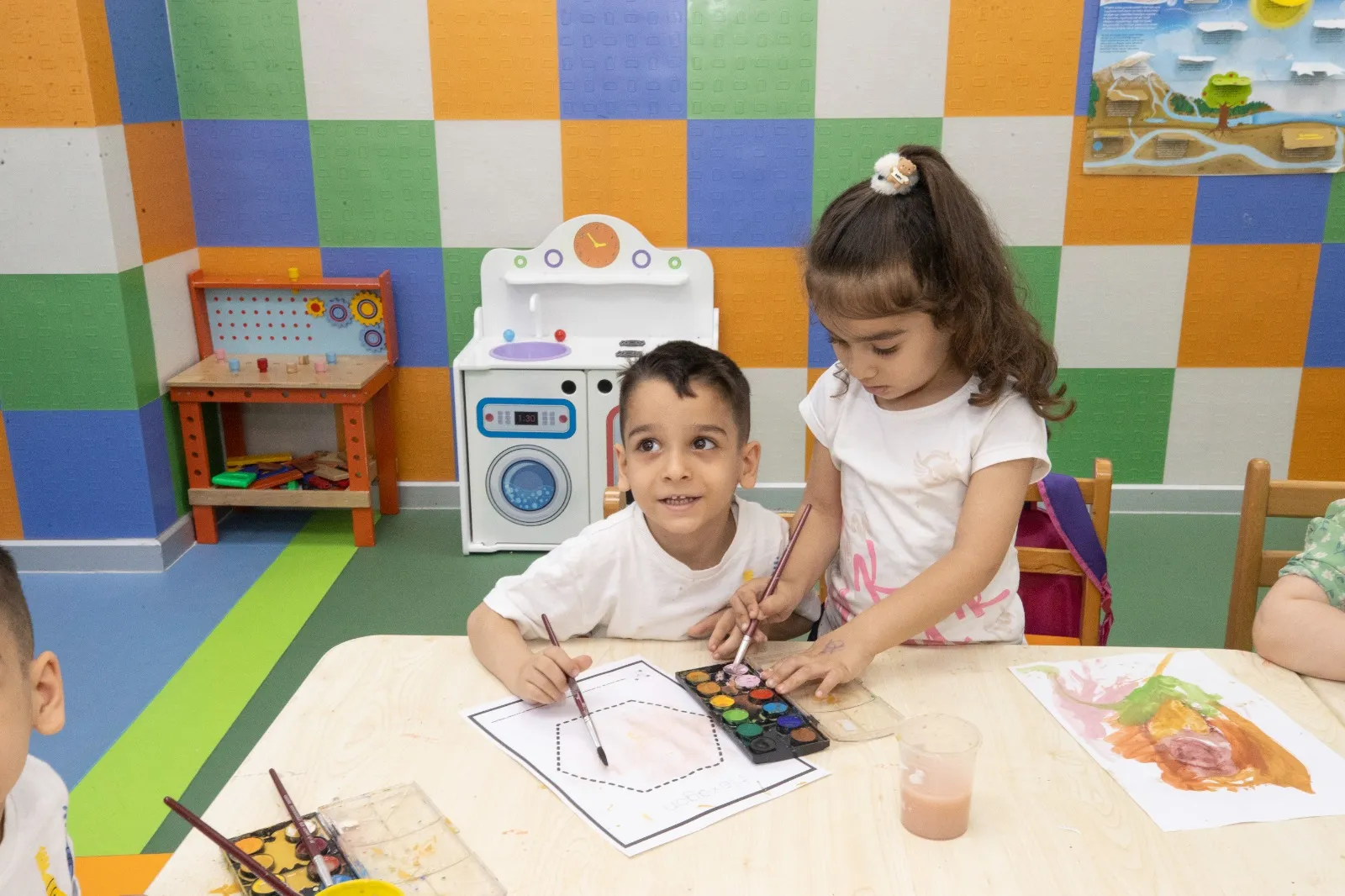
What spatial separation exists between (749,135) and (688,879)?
2584 millimetres

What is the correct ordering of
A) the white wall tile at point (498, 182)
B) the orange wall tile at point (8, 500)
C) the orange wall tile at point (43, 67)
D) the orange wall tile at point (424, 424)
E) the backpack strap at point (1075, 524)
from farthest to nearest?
the orange wall tile at point (424, 424) → the white wall tile at point (498, 182) → the orange wall tile at point (8, 500) → the orange wall tile at point (43, 67) → the backpack strap at point (1075, 524)

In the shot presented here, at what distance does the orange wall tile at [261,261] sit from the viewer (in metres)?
3.22

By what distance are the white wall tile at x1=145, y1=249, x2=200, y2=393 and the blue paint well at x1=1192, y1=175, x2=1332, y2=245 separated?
297 centimetres

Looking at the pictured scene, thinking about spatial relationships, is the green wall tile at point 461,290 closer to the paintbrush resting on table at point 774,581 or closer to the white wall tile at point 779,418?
the white wall tile at point 779,418

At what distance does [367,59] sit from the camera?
3.07 metres

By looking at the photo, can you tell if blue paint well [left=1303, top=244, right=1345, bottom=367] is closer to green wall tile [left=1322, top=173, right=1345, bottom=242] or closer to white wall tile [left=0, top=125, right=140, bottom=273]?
green wall tile [left=1322, top=173, right=1345, bottom=242]

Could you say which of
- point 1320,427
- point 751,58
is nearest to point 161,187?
point 751,58

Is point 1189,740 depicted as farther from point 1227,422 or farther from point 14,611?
point 1227,422

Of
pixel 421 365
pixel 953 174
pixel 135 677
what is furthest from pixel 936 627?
pixel 421 365

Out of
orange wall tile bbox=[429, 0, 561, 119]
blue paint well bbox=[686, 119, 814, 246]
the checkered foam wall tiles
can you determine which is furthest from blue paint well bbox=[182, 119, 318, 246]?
blue paint well bbox=[686, 119, 814, 246]

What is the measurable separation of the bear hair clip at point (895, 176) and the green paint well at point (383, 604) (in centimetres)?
150

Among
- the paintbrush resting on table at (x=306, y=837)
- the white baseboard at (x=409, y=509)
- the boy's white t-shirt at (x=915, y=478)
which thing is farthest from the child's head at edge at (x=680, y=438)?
the white baseboard at (x=409, y=509)

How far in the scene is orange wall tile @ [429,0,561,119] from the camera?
3.02 meters

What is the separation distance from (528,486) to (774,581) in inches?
72.9
